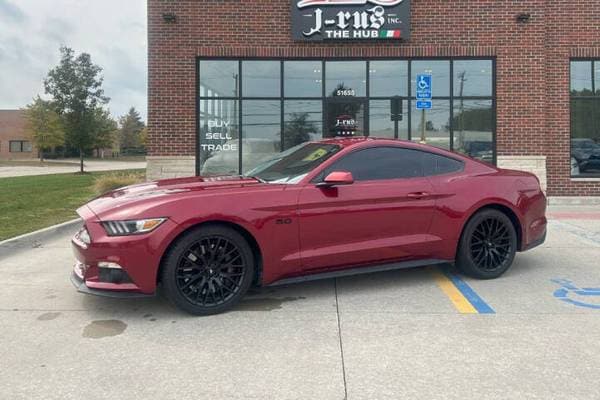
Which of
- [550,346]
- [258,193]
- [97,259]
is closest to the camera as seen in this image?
[550,346]

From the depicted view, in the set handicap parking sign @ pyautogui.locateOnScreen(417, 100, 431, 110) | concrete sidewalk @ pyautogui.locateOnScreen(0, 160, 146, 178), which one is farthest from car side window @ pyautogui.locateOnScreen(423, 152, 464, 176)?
concrete sidewalk @ pyautogui.locateOnScreen(0, 160, 146, 178)

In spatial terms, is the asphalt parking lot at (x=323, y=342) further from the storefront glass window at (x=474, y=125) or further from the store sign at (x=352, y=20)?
the store sign at (x=352, y=20)

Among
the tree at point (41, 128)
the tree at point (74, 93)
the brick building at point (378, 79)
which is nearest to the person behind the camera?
the brick building at point (378, 79)

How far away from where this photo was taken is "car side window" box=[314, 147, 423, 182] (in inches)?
211

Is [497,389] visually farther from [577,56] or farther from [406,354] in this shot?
[577,56]

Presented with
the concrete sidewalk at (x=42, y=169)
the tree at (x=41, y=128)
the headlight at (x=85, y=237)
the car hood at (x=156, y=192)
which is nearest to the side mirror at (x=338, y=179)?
the car hood at (x=156, y=192)

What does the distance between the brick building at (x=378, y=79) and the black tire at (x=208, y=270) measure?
805 centimetres

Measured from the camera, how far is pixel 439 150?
19.3 feet

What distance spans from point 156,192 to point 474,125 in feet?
31.2

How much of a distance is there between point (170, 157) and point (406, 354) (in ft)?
31.5

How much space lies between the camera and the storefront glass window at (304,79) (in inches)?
495

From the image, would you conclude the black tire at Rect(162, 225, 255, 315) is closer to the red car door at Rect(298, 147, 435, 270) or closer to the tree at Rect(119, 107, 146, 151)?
the red car door at Rect(298, 147, 435, 270)

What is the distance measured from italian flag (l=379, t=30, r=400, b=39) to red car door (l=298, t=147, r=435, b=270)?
720 centimetres

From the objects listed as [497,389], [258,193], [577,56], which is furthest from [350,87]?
[497,389]
